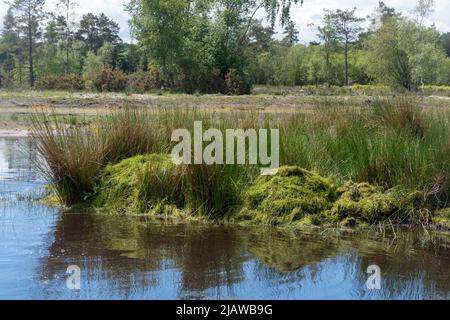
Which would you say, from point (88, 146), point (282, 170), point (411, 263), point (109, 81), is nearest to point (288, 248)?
point (411, 263)

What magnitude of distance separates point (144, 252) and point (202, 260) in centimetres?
70

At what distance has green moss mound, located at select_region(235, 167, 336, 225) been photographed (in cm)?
807

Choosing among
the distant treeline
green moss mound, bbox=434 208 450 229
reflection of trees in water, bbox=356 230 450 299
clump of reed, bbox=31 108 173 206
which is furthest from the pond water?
the distant treeline

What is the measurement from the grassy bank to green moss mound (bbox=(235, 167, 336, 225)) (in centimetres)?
1

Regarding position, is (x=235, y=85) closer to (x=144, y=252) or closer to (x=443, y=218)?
(x=443, y=218)

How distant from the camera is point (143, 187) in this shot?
8.73 m

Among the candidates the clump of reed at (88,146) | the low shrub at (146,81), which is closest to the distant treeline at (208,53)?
the low shrub at (146,81)

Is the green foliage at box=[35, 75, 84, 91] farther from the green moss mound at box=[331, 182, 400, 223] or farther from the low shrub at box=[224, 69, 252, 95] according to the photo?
the green moss mound at box=[331, 182, 400, 223]

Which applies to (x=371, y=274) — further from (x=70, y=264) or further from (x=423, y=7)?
(x=423, y=7)

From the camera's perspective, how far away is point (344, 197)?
8.17 metres

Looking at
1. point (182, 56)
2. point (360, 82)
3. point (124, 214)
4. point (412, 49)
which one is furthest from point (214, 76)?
point (124, 214)

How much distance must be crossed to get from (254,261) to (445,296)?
1.92m

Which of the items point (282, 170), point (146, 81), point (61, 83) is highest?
point (146, 81)

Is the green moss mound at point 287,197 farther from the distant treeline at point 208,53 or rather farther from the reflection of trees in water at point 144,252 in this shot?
the distant treeline at point 208,53
